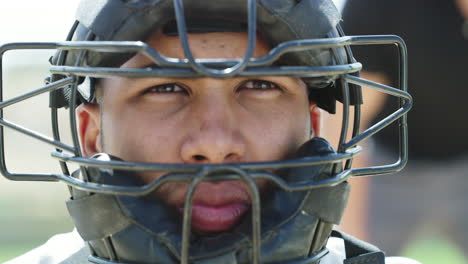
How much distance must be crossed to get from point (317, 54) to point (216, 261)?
21.4 inches

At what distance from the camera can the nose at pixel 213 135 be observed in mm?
1712

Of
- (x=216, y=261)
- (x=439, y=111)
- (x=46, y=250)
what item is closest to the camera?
(x=216, y=261)

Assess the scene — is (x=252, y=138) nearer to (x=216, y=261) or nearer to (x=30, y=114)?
(x=216, y=261)

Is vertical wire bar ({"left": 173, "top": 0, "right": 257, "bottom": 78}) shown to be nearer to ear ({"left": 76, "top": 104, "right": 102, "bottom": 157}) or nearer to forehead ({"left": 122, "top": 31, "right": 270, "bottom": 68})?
forehead ({"left": 122, "top": 31, "right": 270, "bottom": 68})

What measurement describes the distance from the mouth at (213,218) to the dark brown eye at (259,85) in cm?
32

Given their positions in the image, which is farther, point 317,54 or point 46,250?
point 46,250

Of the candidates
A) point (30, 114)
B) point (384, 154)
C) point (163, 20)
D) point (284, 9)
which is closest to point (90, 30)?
point (163, 20)

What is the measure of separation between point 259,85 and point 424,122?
5.98 feet

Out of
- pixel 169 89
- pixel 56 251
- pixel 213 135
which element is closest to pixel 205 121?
pixel 213 135

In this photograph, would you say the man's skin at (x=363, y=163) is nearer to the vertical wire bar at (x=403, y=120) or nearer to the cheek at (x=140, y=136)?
the vertical wire bar at (x=403, y=120)

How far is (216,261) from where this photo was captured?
5.32 feet

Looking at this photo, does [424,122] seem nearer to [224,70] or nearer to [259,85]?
[259,85]

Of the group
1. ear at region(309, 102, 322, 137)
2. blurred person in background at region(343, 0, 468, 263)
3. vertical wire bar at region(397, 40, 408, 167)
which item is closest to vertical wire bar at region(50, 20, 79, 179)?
ear at region(309, 102, 322, 137)

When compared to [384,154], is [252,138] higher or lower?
higher
